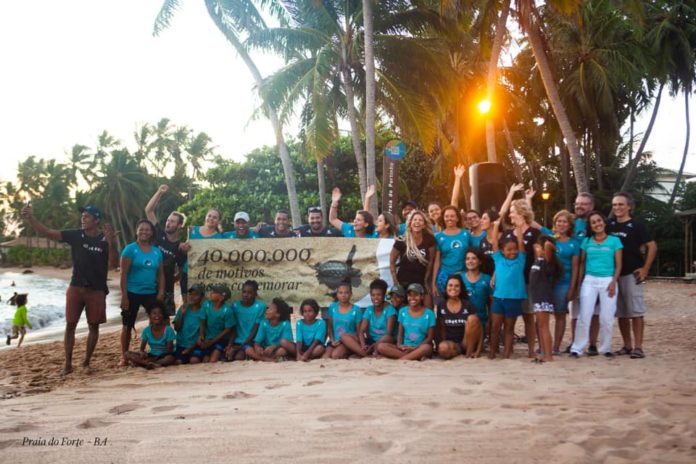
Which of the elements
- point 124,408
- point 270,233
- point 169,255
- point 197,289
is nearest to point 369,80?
point 270,233

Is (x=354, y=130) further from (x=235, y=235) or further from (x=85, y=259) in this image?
(x=85, y=259)

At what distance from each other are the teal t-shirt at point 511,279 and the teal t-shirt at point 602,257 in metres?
0.77

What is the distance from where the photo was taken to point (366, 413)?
388cm

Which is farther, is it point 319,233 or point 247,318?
point 319,233

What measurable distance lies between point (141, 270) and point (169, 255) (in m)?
0.69

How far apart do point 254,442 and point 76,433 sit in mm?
1243

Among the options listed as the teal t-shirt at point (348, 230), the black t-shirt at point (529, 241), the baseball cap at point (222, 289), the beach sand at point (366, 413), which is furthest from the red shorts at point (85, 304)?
the black t-shirt at point (529, 241)

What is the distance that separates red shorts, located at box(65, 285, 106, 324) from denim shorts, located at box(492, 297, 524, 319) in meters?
4.38

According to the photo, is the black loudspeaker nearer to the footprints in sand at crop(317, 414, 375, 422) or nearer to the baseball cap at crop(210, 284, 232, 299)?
the baseball cap at crop(210, 284, 232, 299)

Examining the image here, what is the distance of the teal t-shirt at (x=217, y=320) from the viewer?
265 inches

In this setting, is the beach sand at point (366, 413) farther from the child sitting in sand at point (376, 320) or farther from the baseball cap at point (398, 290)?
the baseball cap at point (398, 290)

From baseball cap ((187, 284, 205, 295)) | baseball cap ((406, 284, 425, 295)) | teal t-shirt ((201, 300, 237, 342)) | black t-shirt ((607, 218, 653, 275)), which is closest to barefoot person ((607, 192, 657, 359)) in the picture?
black t-shirt ((607, 218, 653, 275))

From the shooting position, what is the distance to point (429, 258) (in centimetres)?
657

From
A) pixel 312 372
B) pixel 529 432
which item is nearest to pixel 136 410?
pixel 312 372
